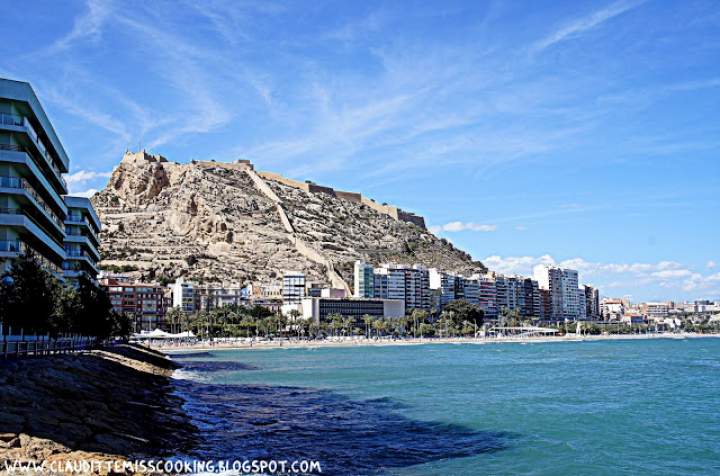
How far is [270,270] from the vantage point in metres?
185

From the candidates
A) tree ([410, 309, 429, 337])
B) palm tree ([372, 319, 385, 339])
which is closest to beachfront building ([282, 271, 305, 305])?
palm tree ([372, 319, 385, 339])

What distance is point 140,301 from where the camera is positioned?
14075 centimetres

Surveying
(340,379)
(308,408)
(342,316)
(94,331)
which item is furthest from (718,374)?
(342,316)

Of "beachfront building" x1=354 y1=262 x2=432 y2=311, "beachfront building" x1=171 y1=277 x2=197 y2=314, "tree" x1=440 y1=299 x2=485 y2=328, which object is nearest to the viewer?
"beachfront building" x1=171 y1=277 x2=197 y2=314

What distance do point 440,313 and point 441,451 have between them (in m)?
173

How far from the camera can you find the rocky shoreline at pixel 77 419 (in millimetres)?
13938

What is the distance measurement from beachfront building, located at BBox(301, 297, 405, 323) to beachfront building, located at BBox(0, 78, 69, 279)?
11593 cm

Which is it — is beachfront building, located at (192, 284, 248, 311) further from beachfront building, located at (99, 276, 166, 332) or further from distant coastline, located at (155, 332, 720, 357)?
distant coastline, located at (155, 332, 720, 357)

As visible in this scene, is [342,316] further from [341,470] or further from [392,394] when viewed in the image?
[341,470]

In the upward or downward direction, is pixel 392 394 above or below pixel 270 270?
below

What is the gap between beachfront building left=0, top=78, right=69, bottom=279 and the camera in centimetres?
3953

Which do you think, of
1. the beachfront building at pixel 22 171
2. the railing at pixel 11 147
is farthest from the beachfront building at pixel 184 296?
the railing at pixel 11 147

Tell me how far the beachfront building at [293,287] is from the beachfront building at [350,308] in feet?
21.7

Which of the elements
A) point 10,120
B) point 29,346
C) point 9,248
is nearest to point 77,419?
point 29,346
